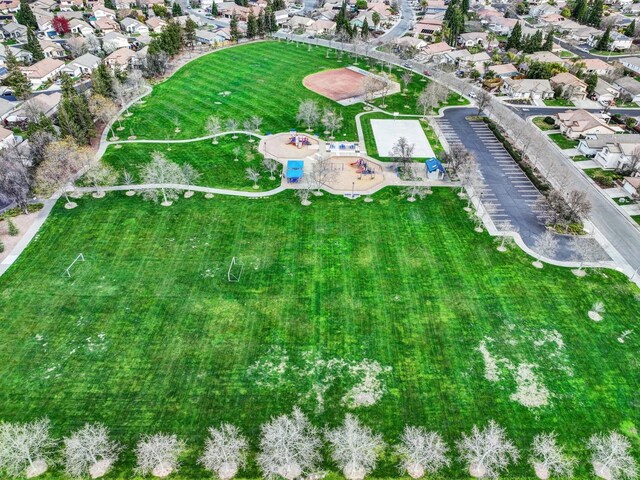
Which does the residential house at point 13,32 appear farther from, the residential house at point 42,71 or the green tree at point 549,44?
the green tree at point 549,44

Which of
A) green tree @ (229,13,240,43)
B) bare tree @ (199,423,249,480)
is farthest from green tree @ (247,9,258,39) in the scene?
bare tree @ (199,423,249,480)

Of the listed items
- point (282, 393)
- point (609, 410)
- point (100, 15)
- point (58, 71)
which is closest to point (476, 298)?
point (609, 410)

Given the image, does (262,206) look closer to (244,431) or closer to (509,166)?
(244,431)

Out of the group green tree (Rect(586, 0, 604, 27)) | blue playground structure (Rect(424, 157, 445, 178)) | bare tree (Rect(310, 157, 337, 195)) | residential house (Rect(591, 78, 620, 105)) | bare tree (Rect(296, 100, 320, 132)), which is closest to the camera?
bare tree (Rect(310, 157, 337, 195))

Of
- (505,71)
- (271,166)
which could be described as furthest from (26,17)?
(505,71)

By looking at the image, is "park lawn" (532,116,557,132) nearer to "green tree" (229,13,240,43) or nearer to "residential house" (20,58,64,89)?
"green tree" (229,13,240,43)

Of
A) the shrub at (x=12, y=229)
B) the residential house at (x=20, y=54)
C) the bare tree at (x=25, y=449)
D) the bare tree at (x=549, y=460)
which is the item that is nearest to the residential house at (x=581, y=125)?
the bare tree at (x=549, y=460)
